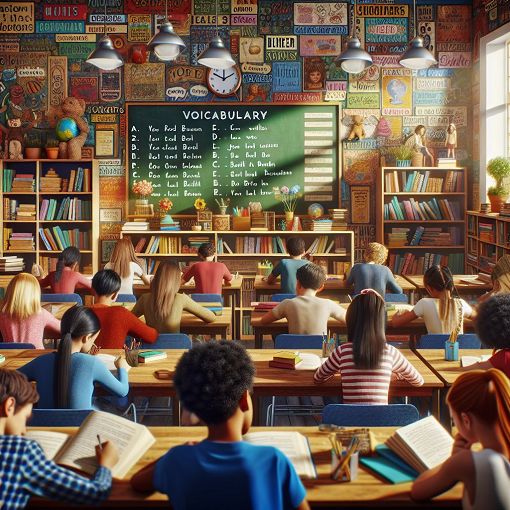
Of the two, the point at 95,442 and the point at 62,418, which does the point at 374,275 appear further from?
the point at 95,442

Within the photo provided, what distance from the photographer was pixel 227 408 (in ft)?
6.88

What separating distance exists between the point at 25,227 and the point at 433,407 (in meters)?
6.69

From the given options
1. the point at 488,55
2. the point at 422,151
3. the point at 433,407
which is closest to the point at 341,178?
the point at 422,151

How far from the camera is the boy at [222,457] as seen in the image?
2008 millimetres

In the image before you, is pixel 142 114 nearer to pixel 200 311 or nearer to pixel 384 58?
pixel 384 58

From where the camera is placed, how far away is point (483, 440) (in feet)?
6.86

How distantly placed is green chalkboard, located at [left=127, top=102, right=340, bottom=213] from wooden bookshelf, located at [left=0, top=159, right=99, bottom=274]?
0.52 meters

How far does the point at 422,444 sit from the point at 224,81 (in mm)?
7238

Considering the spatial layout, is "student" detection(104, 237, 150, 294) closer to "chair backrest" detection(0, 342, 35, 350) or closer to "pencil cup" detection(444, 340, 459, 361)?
"chair backrest" detection(0, 342, 35, 350)

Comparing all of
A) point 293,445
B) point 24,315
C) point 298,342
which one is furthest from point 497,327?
point 24,315

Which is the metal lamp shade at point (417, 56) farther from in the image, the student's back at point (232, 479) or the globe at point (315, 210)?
the student's back at point (232, 479)

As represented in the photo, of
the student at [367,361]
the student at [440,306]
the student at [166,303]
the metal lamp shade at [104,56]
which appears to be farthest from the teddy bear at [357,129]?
the student at [367,361]

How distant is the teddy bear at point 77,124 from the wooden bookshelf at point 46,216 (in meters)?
0.11

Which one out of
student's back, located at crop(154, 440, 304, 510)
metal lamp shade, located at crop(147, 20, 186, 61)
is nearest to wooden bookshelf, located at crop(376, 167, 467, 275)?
metal lamp shade, located at crop(147, 20, 186, 61)
